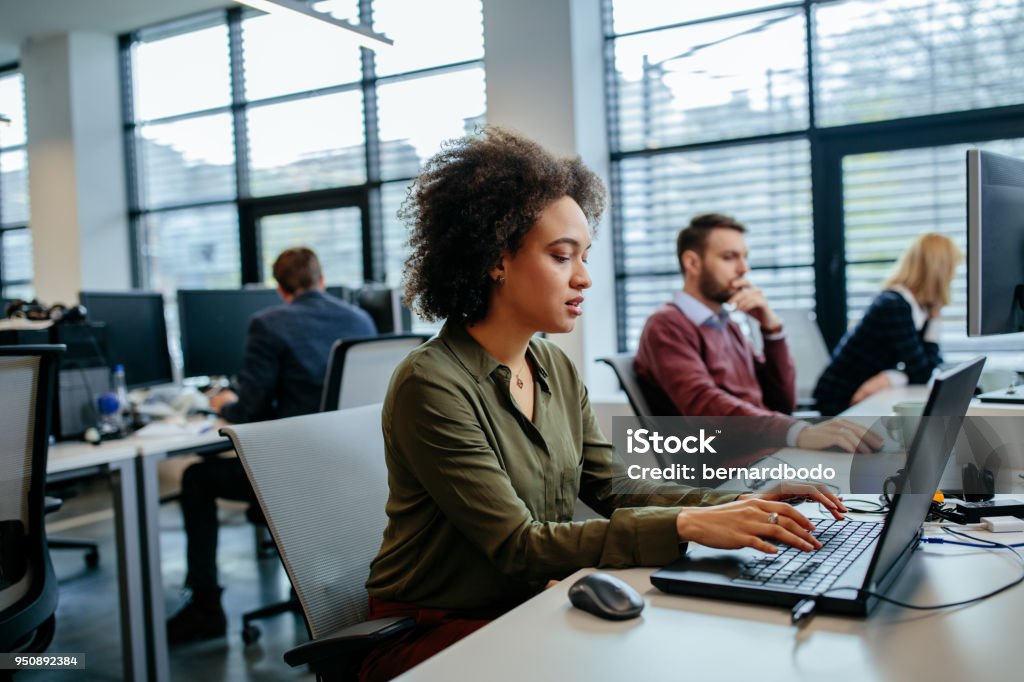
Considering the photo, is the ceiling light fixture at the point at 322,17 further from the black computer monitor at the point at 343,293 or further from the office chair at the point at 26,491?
the office chair at the point at 26,491

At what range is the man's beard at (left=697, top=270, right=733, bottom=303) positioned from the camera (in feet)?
8.61

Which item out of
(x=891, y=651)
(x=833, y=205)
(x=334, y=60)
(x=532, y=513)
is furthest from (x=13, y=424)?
(x=334, y=60)

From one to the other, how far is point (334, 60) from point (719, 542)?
5.30m

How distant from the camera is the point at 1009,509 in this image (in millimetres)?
1304

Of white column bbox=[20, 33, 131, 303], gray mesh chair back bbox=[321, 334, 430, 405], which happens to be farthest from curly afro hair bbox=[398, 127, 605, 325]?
white column bbox=[20, 33, 131, 303]

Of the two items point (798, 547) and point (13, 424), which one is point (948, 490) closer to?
point (798, 547)

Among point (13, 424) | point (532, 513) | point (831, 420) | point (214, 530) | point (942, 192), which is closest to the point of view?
point (532, 513)

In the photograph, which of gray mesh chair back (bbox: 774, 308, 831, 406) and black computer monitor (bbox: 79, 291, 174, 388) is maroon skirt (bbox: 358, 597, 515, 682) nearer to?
black computer monitor (bbox: 79, 291, 174, 388)

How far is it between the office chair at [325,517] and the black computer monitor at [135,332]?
2.10 m

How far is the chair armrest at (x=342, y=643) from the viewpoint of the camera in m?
1.11

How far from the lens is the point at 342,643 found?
3.63 ft

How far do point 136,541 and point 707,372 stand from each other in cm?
175

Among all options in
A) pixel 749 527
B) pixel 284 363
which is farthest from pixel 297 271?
pixel 749 527

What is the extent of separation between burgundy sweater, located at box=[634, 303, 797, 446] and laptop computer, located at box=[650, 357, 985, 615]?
1.08 meters
